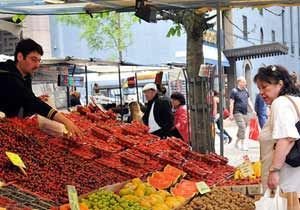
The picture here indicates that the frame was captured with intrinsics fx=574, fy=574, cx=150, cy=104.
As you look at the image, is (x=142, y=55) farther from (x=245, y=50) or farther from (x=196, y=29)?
(x=196, y=29)

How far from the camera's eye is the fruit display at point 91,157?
179 inches

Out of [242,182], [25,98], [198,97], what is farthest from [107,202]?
[198,97]

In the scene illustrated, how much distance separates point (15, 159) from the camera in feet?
14.5

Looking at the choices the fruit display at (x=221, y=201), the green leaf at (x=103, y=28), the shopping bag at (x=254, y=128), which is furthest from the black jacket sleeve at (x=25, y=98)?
the green leaf at (x=103, y=28)

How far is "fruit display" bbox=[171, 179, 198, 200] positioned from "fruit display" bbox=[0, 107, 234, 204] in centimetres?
11

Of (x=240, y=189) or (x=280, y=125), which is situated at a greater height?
(x=280, y=125)

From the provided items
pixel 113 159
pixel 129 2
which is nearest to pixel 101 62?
pixel 129 2

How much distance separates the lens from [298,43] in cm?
4338

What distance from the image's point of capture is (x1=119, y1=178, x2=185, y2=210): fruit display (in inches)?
198

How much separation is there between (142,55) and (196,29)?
1822cm

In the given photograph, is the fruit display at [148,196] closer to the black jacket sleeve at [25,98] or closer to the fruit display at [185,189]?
the fruit display at [185,189]

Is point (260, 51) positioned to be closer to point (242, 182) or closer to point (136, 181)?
point (242, 182)

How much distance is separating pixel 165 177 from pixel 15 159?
Answer: 1869 millimetres

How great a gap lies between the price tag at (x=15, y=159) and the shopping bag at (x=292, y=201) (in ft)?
6.78
